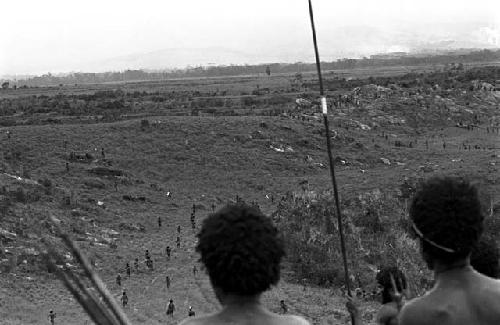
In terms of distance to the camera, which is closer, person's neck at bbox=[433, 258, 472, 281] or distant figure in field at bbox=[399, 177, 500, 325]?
distant figure in field at bbox=[399, 177, 500, 325]

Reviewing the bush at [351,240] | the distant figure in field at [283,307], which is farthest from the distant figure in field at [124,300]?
the bush at [351,240]

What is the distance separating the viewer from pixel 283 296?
16891 mm

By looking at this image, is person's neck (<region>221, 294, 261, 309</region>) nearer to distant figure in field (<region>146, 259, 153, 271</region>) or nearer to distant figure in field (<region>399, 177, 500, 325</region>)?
distant figure in field (<region>399, 177, 500, 325</region>)

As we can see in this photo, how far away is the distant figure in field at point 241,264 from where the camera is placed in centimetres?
277

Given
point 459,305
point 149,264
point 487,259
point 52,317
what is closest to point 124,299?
point 52,317

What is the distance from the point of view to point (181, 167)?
33.5 meters

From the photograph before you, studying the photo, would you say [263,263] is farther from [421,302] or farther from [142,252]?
[142,252]

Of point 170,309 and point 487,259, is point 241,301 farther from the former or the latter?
point 170,309

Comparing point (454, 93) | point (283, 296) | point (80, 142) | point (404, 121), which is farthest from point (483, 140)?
point (283, 296)

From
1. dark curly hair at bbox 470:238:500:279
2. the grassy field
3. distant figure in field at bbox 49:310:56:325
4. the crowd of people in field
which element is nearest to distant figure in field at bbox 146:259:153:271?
the grassy field

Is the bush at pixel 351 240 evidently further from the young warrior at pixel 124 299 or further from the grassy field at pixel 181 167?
the young warrior at pixel 124 299

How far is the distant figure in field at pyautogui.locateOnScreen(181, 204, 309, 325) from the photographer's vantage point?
9.09ft

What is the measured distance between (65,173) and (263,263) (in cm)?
2808

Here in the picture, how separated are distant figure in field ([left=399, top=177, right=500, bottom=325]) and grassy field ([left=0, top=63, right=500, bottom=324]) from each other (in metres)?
11.8
